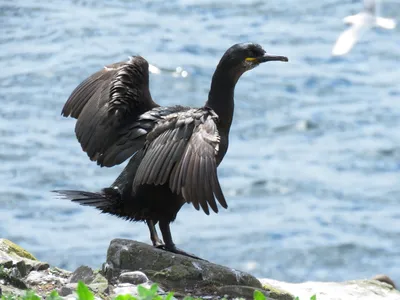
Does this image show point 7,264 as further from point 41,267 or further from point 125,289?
point 125,289

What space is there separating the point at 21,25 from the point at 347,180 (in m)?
6.42

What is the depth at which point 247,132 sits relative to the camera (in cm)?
1689

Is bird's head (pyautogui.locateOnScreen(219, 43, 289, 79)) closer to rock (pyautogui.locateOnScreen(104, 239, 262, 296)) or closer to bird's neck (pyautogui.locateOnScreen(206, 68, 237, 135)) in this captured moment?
bird's neck (pyautogui.locateOnScreen(206, 68, 237, 135))

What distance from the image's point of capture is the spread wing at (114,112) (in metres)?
7.60

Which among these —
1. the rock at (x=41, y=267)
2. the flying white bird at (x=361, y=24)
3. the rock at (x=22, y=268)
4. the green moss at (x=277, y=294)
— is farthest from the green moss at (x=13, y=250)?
the flying white bird at (x=361, y=24)

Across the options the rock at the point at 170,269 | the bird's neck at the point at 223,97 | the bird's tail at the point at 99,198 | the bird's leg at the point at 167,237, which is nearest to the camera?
the rock at the point at 170,269

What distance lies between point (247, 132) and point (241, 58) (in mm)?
8941

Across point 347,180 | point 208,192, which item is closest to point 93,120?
point 208,192

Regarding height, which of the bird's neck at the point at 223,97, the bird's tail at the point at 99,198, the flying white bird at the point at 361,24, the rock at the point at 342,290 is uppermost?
the flying white bird at the point at 361,24

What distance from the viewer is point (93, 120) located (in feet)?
26.0

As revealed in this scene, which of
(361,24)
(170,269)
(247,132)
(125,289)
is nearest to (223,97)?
(170,269)

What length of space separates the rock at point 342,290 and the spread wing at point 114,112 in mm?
1378

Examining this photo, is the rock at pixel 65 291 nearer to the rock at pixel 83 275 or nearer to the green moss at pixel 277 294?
the rock at pixel 83 275

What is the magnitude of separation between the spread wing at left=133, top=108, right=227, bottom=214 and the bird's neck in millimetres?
473
